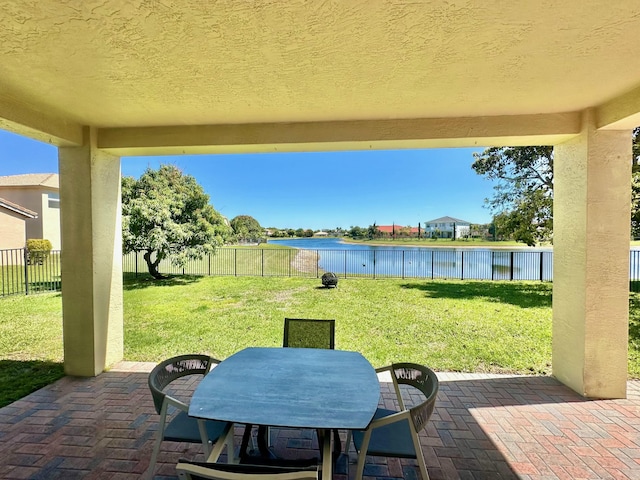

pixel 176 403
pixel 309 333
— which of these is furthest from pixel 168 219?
pixel 176 403

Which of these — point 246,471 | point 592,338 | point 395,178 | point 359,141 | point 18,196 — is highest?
point 395,178

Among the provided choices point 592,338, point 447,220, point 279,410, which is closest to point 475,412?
point 592,338

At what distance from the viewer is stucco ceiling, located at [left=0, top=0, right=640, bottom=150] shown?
1510 millimetres

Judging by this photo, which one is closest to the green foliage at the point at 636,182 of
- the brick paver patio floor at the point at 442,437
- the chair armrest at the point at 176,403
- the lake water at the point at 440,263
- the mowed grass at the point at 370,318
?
the mowed grass at the point at 370,318

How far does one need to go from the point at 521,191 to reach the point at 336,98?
30.2 feet

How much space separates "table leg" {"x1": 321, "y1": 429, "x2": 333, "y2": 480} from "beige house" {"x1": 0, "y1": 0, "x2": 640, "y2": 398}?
6.95ft

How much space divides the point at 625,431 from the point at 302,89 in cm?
368

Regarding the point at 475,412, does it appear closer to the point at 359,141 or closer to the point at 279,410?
the point at 279,410

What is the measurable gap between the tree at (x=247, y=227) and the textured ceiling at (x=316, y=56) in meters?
11.4

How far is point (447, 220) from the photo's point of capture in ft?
78.6

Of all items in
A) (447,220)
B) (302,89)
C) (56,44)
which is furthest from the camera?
(447,220)

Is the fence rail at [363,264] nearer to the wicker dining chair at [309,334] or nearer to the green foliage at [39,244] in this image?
A: the green foliage at [39,244]

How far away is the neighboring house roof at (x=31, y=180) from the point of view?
15.6m

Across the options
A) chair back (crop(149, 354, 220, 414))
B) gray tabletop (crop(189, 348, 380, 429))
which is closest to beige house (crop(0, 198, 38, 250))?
chair back (crop(149, 354, 220, 414))
